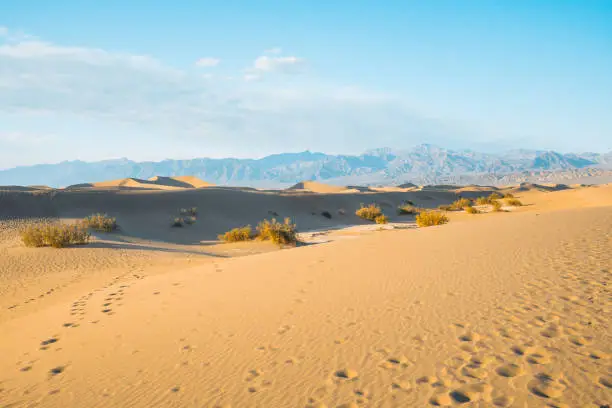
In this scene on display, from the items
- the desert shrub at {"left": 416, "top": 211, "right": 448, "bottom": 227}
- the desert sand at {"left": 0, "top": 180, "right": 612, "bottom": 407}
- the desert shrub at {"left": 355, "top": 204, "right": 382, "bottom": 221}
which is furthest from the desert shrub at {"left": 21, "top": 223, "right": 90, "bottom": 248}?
the desert shrub at {"left": 355, "top": 204, "right": 382, "bottom": 221}

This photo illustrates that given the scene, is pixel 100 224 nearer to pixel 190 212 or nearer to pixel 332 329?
pixel 190 212

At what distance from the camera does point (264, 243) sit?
17.8 m

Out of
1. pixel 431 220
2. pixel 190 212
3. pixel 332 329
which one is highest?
pixel 190 212

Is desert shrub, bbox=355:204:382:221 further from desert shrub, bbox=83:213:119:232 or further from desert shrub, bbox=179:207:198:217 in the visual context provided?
desert shrub, bbox=83:213:119:232

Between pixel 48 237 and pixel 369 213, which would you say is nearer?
pixel 48 237

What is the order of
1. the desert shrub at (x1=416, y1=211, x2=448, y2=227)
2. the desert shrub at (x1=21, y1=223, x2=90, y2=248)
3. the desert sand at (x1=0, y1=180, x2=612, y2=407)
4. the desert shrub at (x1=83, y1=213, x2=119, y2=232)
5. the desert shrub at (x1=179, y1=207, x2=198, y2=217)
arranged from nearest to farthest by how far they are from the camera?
the desert sand at (x1=0, y1=180, x2=612, y2=407) < the desert shrub at (x1=21, y1=223, x2=90, y2=248) < the desert shrub at (x1=83, y1=213, x2=119, y2=232) < the desert shrub at (x1=416, y1=211, x2=448, y2=227) < the desert shrub at (x1=179, y1=207, x2=198, y2=217)

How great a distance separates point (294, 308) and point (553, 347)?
3.07 m

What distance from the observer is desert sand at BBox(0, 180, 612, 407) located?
11.3ft

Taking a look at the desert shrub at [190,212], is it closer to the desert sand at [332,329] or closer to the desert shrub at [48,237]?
the desert shrub at [48,237]

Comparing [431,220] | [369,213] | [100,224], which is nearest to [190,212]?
[100,224]

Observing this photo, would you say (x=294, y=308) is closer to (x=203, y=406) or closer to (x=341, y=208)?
(x=203, y=406)

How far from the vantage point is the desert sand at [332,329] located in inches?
135

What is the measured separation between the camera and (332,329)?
15.8 ft

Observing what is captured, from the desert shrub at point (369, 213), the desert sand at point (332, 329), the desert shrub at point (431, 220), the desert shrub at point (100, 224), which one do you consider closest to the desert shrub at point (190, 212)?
the desert shrub at point (100, 224)
